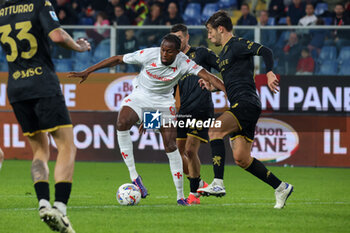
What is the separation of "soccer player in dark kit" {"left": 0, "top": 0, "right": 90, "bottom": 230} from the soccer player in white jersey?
7.81ft

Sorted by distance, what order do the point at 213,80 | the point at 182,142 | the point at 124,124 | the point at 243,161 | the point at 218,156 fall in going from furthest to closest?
the point at 182,142, the point at 124,124, the point at 218,156, the point at 213,80, the point at 243,161

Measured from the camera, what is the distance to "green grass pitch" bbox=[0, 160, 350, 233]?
7.14 m

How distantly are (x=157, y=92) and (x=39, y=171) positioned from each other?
10.0 ft

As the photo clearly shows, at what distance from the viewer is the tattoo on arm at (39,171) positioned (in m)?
6.70

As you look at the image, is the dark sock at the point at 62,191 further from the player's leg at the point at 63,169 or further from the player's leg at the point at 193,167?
the player's leg at the point at 193,167

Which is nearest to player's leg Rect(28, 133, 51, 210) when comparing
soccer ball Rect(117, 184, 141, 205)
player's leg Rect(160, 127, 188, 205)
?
soccer ball Rect(117, 184, 141, 205)

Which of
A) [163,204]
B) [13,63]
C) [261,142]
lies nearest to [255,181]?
[261,142]

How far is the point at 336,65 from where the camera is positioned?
1532 cm

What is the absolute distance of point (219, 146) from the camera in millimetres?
8977

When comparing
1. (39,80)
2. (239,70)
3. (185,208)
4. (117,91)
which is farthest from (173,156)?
(117,91)

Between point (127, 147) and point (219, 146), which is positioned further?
point (127, 147)

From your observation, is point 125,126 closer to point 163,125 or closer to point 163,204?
point 163,125

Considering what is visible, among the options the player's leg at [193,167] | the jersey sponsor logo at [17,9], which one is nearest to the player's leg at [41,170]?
the jersey sponsor logo at [17,9]

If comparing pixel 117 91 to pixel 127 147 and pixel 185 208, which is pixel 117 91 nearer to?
pixel 127 147
